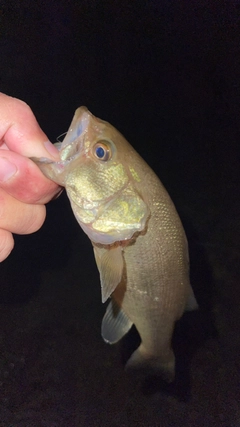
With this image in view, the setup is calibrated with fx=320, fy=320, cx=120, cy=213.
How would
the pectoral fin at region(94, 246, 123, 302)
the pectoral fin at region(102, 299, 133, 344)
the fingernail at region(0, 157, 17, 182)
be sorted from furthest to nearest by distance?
the pectoral fin at region(102, 299, 133, 344)
the pectoral fin at region(94, 246, 123, 302)
the fingernail at region(0, 157, 17, 182)

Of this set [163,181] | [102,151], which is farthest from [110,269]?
[163,181]

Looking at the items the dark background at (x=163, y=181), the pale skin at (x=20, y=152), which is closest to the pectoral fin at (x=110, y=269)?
the pale skin at (x=20, y=152)

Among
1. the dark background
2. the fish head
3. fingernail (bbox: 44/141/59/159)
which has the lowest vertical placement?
the dark background

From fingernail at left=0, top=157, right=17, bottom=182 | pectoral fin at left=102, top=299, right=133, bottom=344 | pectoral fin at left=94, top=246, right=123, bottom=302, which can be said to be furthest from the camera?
pectoral fin at left=102, top=299, right=133, bottom=344

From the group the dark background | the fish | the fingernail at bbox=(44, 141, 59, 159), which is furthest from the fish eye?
the dark background

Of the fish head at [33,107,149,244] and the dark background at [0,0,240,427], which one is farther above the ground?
the fish head at [33,107,149,244]

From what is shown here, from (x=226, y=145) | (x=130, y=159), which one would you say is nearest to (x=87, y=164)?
(x=130, y=159)

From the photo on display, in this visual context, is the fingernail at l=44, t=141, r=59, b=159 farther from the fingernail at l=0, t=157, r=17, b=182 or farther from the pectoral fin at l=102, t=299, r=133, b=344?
the pectoral fin at l=102, t=299, r=133, b=344

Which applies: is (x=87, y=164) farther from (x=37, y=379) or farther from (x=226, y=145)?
(x=226, y=145)
